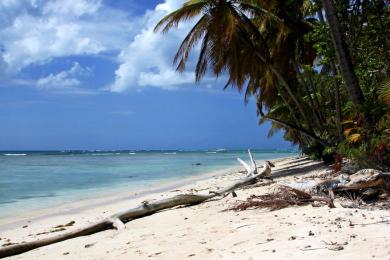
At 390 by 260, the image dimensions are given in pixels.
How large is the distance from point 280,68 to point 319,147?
4.13 m

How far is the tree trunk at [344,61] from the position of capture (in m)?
9.07

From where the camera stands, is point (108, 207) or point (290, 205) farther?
point (108, 207)

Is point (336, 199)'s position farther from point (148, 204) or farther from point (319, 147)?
point (319, 147)

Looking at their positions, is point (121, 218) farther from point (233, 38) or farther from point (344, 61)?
point (233, 38)

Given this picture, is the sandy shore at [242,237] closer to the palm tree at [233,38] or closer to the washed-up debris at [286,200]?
the washed-up debris at [286,200]

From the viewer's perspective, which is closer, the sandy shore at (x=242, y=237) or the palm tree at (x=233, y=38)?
the sandy shore at (x=242, y=237)

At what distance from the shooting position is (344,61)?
364 inches

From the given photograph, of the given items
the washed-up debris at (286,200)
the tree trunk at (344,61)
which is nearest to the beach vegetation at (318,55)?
the tree trunk at (344,61)

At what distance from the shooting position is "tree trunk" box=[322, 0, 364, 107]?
9070mm

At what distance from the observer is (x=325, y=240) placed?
4.40 meters

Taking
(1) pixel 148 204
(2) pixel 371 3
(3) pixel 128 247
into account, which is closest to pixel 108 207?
(1) pixel 148 204

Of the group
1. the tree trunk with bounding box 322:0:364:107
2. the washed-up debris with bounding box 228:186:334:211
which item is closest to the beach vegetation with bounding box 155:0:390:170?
the tree trunk with bounding box 322:0:364:107

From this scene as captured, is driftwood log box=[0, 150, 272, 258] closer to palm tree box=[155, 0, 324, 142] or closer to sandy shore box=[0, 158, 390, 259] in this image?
sandy shore box=[0, 158, 390, 259]

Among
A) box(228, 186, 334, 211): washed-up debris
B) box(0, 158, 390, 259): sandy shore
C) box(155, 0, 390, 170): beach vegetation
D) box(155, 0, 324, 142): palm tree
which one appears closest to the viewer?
box(0, 158, 390, 259): sandy shore
